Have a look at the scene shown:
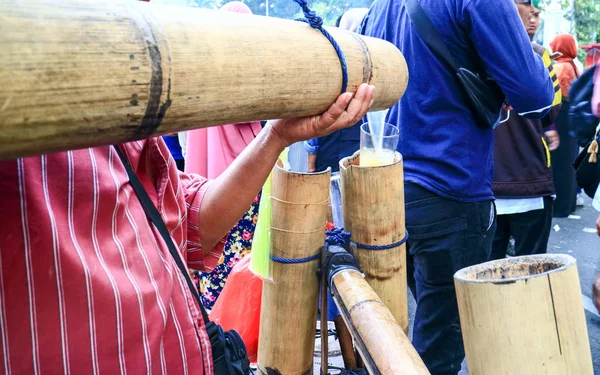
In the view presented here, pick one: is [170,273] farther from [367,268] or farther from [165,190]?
[367,268]

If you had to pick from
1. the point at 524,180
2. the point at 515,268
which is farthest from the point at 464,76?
the point at 524,180

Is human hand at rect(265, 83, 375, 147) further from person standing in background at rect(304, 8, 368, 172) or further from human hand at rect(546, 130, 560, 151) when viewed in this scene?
human hand at rect(546, 130, 560, 151)

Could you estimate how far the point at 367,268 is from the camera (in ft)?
5.04

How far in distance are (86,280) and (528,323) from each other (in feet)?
2.38

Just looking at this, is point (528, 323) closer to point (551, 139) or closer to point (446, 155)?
point (446, 155)

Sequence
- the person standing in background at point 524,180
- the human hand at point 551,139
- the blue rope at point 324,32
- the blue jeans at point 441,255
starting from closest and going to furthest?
the blue rope at point 324,32 < the blue jeans at point 441,255 < the person standing in background at point 524,180 < the human hand at point 551,139

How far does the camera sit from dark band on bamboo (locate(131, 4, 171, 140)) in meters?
0.73

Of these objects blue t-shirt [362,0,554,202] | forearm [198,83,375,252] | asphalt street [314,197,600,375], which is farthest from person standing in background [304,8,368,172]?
forearm [198,83,375,252]

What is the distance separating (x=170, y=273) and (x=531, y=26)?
349 centimetres

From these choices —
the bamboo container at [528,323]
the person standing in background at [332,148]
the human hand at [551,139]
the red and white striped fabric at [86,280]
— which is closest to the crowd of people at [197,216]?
the red and white striped fabric at [86,280]

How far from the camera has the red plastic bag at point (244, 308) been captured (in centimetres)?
198

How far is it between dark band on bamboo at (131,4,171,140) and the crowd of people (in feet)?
0.76

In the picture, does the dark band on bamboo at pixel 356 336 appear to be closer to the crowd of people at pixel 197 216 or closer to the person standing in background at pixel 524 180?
the crowd of people at pixel 197 216

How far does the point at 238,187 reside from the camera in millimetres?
1371
